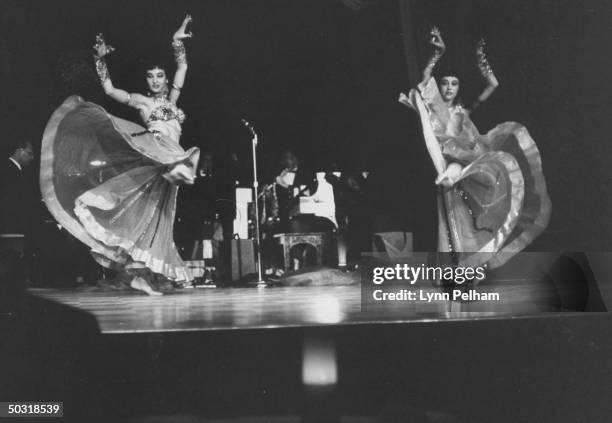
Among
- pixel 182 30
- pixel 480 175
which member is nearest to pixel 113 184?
pixel 182 30

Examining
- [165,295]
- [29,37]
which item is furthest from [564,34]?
[29,37]

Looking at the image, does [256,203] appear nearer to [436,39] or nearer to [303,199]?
[303,199]

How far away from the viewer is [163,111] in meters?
3.15

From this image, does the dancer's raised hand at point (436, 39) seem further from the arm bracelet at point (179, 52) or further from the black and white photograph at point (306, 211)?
the arm bracelet at point (179, 52)

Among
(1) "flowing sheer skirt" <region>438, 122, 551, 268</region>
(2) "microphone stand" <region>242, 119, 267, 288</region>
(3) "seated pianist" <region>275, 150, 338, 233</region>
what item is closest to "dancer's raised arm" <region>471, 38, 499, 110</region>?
(1) "flowing sheer skirt" <region>438, 122, 551, 268</region>

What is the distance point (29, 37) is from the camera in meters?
2.96

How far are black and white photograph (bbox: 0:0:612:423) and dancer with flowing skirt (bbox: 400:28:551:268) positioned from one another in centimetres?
1

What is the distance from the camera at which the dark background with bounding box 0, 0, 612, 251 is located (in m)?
3.01

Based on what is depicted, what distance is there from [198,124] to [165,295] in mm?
840

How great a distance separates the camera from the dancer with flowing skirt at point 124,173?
306 cm

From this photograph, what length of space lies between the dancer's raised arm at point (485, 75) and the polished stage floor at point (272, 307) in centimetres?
94

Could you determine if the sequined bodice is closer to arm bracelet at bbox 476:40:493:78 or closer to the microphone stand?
the microphone stand

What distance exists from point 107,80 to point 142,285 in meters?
0.99

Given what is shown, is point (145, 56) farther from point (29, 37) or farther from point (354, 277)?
point (354, 277)
